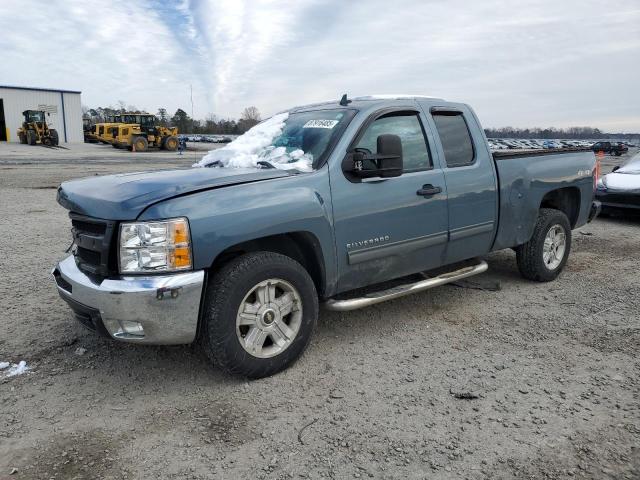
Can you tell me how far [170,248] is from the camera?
3.10 m

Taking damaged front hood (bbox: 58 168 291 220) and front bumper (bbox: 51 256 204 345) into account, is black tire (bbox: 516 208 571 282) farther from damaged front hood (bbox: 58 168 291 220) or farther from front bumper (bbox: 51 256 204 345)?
front bumper (bbox: 51 256 204 345)

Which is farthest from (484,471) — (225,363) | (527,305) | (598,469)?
(527,305)

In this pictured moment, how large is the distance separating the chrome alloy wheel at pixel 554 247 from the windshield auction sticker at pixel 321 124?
288 cm

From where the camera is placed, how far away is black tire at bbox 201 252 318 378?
3.25m

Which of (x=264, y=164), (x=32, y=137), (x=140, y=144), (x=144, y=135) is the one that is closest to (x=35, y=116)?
(x=32, y=137)

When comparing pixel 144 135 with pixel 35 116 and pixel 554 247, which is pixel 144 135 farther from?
pixel 554 247

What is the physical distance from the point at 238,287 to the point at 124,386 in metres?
1.07

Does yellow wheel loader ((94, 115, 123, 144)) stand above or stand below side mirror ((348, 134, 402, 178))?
above

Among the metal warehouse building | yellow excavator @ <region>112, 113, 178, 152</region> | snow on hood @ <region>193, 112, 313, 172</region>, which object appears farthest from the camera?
the metal warehouse building

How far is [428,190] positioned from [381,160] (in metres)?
0.71

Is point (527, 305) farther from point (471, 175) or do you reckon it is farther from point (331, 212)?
point (331, 212)

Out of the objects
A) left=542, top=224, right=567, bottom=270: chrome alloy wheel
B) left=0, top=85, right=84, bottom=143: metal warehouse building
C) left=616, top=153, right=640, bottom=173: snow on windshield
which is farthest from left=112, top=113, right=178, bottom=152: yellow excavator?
left=542, top=224, right=567, bottom=270: chrome alloy wheel

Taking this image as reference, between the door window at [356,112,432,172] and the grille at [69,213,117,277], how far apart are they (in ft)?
6.65

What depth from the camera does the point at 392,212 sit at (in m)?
4.07
